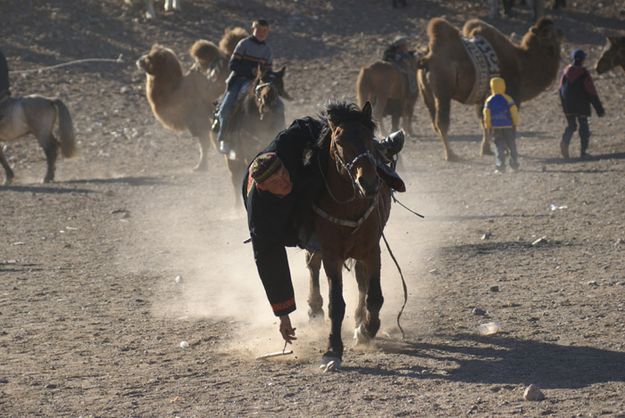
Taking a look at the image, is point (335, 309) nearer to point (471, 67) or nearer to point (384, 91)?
point (471, 67)

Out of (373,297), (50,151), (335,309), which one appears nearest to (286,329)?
(335,309)

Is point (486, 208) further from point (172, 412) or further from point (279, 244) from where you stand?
point (172, 412)

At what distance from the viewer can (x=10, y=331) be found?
870 cm

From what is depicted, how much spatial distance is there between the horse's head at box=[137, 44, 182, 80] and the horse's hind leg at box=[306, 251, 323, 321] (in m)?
11.7

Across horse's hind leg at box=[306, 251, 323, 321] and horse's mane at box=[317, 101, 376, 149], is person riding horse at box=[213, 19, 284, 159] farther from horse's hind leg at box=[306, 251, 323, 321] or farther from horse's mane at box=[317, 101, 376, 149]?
horse's mane at box=[317, 101, 376, 149]

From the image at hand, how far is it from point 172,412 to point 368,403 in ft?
3.21

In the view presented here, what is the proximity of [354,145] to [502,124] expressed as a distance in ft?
32.2

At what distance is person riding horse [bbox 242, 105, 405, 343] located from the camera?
282 inches

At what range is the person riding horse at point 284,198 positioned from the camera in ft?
23.5

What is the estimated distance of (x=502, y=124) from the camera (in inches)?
640

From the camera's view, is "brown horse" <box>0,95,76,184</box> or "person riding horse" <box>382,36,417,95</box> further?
"person riding horse" <box>382,36,417,95</box>

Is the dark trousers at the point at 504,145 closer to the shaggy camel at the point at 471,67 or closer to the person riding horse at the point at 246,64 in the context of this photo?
the shaggy camel at the point at 471,67

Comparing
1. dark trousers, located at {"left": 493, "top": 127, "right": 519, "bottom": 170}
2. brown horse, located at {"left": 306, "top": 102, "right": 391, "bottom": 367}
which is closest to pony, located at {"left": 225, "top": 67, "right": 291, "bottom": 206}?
dark trousers, located at {"left": 493, "top": 127, "right": 519, "bottom": 170}

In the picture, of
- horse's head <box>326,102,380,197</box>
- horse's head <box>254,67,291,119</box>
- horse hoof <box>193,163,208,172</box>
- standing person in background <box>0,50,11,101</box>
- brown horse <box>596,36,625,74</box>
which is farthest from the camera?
standing person in background <box>0,50,11,101</box>
